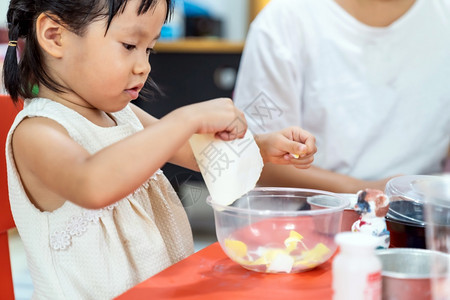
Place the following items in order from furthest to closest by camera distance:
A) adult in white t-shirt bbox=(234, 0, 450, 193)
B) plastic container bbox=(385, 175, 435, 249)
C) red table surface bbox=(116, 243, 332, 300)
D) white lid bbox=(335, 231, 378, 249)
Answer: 1. adult in white t-shirt bbox=(234, 0, 450, 193)
2. plastic container bbox=(385, 175, 435, 249)
3. red table surface bbox=(116, 243, 332, 300)
4. white lid bbox=(335, 231, 378, 249)

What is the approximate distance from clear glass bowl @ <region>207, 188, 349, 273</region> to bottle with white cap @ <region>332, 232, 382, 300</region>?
15cm

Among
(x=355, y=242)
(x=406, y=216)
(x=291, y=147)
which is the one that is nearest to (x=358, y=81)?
(x=291, y=147)

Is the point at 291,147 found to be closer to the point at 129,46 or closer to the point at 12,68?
the point at 129,46

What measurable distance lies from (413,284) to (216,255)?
31cm

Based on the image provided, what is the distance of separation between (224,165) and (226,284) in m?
0.16

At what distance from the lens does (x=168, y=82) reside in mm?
2789

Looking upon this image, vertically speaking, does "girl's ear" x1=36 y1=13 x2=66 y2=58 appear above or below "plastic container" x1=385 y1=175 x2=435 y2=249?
above

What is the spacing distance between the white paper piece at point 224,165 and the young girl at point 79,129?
2 cm

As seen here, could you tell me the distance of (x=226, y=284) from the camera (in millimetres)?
715

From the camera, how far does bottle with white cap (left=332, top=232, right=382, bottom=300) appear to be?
56cm

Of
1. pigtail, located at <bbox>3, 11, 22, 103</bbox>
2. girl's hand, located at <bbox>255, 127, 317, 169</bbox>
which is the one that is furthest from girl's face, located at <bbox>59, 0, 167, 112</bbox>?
girl's hand, located at <bbox>255, 127, 317, 169</bbox>

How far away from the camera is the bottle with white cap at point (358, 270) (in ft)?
1.84

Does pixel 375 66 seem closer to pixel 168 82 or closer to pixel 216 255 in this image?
pixel 216 255

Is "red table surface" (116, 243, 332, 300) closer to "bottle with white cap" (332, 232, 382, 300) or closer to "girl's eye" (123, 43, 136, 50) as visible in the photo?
"bottle with white cap" (332, 232, 382, 300)
